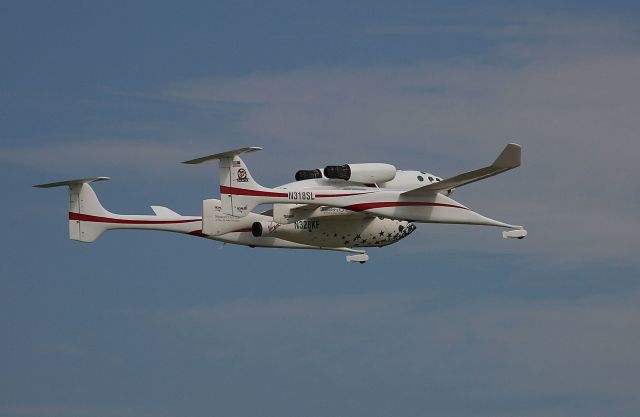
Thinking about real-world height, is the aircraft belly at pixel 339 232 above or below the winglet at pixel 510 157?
below

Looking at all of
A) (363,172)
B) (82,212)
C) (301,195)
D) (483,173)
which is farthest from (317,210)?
(82,212)

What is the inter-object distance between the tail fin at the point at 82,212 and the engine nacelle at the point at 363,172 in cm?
1239

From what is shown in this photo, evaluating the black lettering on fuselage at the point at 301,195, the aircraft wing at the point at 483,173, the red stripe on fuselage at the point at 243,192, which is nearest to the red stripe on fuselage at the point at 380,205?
the aircraft wing at the point at 483,173

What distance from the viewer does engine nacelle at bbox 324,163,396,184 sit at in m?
90.1

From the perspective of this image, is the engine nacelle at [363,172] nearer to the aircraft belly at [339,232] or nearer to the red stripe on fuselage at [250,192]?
the red stripe on fuselage at [250,192]

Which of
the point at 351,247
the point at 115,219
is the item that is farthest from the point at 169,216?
the point at 351,247

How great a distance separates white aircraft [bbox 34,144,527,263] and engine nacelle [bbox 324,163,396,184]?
5cm

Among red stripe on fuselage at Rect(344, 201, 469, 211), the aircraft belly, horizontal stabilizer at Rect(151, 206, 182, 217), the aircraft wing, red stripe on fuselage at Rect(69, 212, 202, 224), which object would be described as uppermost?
the aircraft wing

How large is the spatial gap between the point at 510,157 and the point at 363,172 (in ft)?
26.7

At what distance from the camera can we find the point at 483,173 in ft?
290

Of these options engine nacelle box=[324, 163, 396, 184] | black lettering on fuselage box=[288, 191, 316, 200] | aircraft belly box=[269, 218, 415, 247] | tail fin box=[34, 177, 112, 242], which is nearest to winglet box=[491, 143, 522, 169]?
engine nacelle box=[324, 163, 396, 184]

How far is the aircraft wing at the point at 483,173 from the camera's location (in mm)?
85688

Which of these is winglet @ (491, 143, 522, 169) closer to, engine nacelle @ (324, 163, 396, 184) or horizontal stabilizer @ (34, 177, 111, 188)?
engine nacelle @ (324, 163, 396, 184)

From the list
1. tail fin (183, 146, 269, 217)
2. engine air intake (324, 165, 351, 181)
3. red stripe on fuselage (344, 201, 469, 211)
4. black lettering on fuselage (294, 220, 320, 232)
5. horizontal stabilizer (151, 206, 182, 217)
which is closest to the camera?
tail fin (183, 146, 269, 217)
